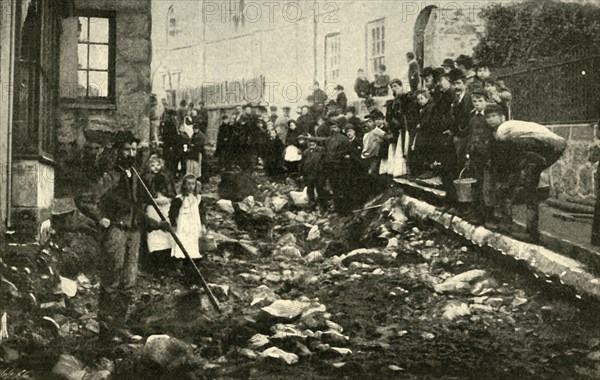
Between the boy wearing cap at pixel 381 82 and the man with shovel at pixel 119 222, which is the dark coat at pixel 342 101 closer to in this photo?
the boy wearing cap at pixel 381 82

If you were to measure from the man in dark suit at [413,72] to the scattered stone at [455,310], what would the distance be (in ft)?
4.53

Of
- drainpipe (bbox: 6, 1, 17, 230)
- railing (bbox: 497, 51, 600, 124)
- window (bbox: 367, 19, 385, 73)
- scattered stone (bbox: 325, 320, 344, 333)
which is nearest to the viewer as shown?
scattered stone (bbox: 325, 320, 344, 333)

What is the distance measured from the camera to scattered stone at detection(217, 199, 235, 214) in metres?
4.85

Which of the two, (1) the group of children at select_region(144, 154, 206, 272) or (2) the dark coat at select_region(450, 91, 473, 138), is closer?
(1) the group of children at select_region(144, 154, 206, 272)

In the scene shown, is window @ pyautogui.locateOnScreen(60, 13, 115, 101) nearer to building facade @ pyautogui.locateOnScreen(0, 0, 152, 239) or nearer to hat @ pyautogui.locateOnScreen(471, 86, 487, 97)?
building facade @ pyautogui.locateOnScreen(0, 0, 152, 239)

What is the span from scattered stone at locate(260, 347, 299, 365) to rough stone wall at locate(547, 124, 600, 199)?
1.94 metres

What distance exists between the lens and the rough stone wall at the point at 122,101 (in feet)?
15.9

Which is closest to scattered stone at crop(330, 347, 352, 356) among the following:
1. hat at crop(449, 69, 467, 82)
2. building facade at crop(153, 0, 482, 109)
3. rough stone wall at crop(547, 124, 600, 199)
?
building facade at crop(153, 0, 482, 109)

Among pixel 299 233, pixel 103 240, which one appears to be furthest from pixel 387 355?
pixel 103 240

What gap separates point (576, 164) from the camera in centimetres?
496

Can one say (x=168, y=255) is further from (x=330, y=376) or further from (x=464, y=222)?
(x=464, y=222)

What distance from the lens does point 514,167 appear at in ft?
16.1

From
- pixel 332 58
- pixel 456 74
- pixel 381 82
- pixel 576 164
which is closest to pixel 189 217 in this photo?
pixel 332 58

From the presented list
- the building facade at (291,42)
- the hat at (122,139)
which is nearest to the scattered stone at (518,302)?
the building facade at (291,42)
